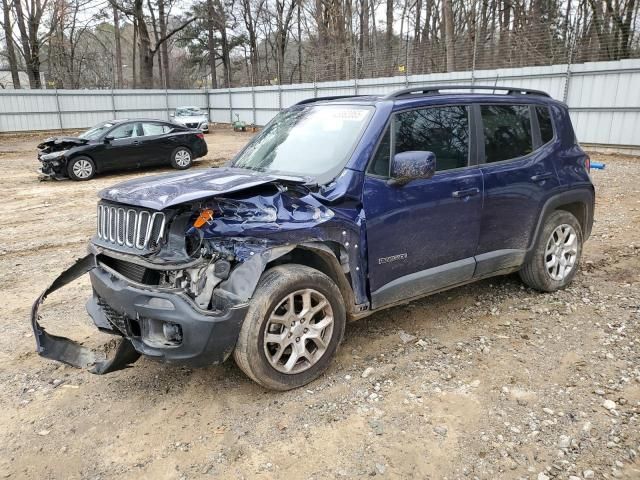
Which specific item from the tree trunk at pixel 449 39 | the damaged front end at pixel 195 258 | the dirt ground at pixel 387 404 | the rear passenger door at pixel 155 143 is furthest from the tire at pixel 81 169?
the tree trunk at pixel 449 39

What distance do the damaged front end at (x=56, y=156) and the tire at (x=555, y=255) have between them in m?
11.4

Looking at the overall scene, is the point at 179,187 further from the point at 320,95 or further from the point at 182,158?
the point at 320,95

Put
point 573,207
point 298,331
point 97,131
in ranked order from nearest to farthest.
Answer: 1. point 298,331
2. point 573,207
3. point 97,131

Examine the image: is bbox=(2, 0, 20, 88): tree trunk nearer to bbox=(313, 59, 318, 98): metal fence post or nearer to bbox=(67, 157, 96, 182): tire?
bbox=(313, 59, 318, 98): metal fence post

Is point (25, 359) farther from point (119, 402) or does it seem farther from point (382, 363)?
point (382, 363)

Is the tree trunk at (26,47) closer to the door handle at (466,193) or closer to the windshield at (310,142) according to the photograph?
the windshield at (310,142)

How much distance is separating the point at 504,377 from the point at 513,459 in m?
0.86

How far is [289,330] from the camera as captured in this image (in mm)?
3213

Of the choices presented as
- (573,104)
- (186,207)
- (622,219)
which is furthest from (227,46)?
(186,207)

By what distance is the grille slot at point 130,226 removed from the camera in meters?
2.97

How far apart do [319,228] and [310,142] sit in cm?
98

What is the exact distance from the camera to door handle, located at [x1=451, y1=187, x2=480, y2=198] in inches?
153

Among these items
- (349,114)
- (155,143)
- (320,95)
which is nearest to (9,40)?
(320,95)

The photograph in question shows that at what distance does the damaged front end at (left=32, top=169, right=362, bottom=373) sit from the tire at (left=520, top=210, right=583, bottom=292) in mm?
2410
